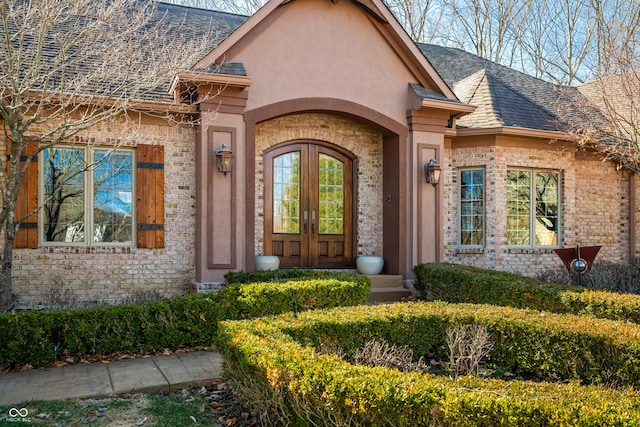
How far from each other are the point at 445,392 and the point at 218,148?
6650 mm

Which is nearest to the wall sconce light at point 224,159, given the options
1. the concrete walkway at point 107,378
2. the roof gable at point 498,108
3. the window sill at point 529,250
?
the concrete walkway at point 107,378

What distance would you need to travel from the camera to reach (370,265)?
33.2ft

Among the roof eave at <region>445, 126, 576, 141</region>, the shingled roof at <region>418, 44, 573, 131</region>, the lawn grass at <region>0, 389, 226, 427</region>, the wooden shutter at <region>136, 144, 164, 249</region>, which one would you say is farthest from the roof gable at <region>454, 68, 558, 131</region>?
the lawn grass at <region>0, 389, 226, 427</region>

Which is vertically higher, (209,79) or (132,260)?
(209,79)

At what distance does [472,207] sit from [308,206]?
3.60 metres

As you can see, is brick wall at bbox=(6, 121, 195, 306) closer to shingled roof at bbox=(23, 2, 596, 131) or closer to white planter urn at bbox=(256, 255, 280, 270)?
shingled roof at bbox=(23, 2, 596, 131)

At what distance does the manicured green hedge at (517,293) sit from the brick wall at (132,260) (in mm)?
4258

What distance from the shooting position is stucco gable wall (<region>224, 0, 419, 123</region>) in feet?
30.1

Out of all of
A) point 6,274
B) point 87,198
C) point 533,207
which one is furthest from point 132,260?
point 533,207

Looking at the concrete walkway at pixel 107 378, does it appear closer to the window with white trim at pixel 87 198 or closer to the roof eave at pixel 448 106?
the window with white trim at pixel 87 198

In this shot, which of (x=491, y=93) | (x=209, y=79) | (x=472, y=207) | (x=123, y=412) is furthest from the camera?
(x=491, y=93)

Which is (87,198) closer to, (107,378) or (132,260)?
(132,260)

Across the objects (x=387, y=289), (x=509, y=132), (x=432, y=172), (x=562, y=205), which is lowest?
(x=387, y=289)

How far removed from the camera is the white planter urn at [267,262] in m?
9.30
